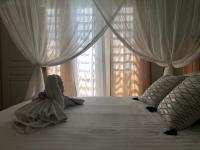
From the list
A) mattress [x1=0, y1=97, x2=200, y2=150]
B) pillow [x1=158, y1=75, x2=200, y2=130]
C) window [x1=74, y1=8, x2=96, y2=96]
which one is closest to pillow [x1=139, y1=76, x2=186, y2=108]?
mattress [x1=0, y1=97, x2=200, y2=150]

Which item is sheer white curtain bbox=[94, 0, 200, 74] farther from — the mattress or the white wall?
the white wall

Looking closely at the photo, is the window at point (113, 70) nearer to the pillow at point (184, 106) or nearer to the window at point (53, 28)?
the window at point (53, 28)

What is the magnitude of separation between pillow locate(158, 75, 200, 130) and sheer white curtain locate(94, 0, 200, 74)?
4.38 ft

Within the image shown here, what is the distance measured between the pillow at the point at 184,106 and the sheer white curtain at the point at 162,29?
1.33 meters

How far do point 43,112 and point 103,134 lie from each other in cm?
47

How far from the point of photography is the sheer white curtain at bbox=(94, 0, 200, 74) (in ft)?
10.2

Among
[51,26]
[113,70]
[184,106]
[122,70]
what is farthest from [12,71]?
[184,106]

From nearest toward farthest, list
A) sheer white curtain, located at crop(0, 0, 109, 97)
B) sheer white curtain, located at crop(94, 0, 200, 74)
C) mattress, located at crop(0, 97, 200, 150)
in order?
mattress, located at crop(0, 97, 200, 150) < sheer white curtain, located at crop(94, 0, 200, 74) < sheer white curtain, located at crop(0, 0, 109, 97)

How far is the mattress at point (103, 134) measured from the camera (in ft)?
4.61

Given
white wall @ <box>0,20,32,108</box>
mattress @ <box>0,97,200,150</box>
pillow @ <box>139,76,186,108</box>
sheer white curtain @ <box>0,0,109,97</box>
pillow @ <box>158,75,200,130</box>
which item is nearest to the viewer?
mattress @ <box>0,97,200,150</box>

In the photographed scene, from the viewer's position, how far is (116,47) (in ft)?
11.9

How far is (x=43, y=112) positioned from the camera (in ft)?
5.98

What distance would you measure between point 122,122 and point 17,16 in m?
2.07

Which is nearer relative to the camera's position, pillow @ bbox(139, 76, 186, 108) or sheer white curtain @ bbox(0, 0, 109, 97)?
pillow @ bbox(139, 76, 186, 108)
